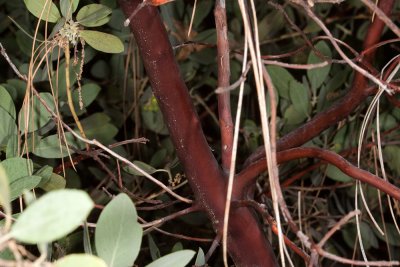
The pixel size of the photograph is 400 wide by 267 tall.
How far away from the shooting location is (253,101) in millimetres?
972

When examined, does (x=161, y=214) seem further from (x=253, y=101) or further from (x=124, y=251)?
(x=124, y=251)

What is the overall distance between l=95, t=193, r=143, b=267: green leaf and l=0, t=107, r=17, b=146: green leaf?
264 mm

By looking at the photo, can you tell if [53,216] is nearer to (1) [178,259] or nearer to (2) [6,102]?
(1) [178,259]

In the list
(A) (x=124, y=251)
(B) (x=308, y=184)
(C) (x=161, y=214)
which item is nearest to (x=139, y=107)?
(C) (x=161, y=214)

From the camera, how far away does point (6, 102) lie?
0.59 meters

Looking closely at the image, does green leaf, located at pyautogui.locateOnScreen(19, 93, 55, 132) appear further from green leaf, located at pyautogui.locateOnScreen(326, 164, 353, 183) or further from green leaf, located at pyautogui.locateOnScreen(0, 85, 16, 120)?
green leaf, located at pyautogui.locateOnScreen(326, 164, 353, 183)

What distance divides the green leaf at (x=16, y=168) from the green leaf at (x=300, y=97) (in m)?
0.43

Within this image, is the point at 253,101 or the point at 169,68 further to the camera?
the point at 253,101

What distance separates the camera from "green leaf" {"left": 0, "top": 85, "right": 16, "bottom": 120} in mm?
587

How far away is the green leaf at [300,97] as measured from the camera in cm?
82

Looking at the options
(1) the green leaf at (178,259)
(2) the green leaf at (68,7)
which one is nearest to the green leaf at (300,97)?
(2) the green leaf at (68,7)

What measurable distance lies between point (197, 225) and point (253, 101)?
9.3 inches

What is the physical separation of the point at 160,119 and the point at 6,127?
0.33 metres

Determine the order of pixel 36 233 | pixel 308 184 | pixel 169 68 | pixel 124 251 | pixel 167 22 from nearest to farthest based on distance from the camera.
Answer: pixel 36 233
pixel 124 251
pixel 169 68
pixel 167 22
pixel 308 184
